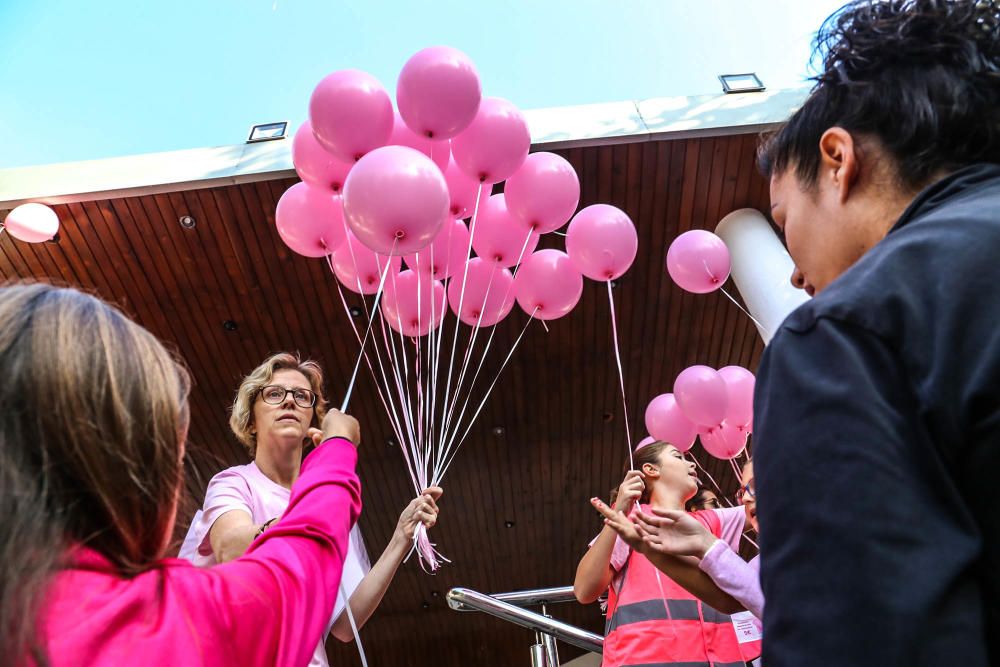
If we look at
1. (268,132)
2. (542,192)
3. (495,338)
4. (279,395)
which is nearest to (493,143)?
(542,192)

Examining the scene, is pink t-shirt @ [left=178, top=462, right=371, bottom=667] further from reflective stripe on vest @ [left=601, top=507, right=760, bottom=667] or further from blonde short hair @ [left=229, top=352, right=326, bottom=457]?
reflective stripe on vest @ [left=601, top=507, right=760, bottom=667]

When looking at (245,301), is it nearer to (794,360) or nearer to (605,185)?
(605,185)

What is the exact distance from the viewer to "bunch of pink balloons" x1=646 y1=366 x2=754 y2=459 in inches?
125

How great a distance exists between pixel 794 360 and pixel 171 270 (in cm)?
533

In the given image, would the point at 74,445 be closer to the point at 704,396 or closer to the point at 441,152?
the point at 441,152

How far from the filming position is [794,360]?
535 millimetres

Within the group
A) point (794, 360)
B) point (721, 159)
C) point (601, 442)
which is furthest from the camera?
point (601, 442)

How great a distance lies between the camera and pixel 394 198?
7.34 feet

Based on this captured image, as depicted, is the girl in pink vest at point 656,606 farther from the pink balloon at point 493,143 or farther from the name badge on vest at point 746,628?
the pink balloon at point 493,143

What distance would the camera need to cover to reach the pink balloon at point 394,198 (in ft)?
7.36

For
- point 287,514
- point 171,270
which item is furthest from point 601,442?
point 287,514

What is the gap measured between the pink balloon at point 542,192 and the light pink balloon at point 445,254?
33cm

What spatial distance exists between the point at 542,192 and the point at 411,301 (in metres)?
0.83

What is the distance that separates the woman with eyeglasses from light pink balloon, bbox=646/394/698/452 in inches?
→ 68.0
